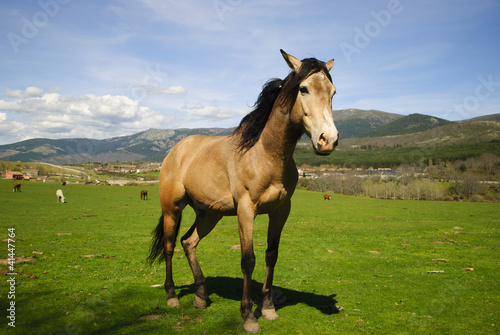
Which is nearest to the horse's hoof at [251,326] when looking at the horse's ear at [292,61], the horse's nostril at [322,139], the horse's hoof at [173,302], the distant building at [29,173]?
the horse's hoof at [173,302]

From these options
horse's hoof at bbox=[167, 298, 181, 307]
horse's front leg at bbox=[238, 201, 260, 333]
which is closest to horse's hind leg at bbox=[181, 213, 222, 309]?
horse's hoof at bbox=[167, 298, 181, 307]

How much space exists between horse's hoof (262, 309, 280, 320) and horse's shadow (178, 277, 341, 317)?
200mm

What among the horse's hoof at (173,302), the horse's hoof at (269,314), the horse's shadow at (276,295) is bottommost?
the horse's shadow at (276,295)

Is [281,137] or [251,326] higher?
[281,137]

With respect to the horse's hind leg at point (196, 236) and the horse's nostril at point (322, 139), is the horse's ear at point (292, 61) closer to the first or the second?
the horse's nostril at point (322, 139)

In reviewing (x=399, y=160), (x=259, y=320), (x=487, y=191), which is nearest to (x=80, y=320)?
(x=259, y=320)

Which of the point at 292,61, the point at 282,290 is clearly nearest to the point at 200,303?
the point at 282,290

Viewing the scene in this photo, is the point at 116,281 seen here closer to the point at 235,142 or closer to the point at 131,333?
the point at 131,333

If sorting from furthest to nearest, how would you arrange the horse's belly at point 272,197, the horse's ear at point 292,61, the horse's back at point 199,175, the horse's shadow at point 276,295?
the horse's shadow at point 276,295
the horse's back at point 199,175
the horse's belly at point 272,197
the horse's ear at point 292,61

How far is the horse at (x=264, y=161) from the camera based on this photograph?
4.05 metres

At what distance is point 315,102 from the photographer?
3967 millimetres

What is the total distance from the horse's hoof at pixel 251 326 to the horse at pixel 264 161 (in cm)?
1

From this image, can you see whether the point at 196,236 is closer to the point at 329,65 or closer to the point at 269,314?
the point at 269,314

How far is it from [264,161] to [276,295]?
301 centimetres
